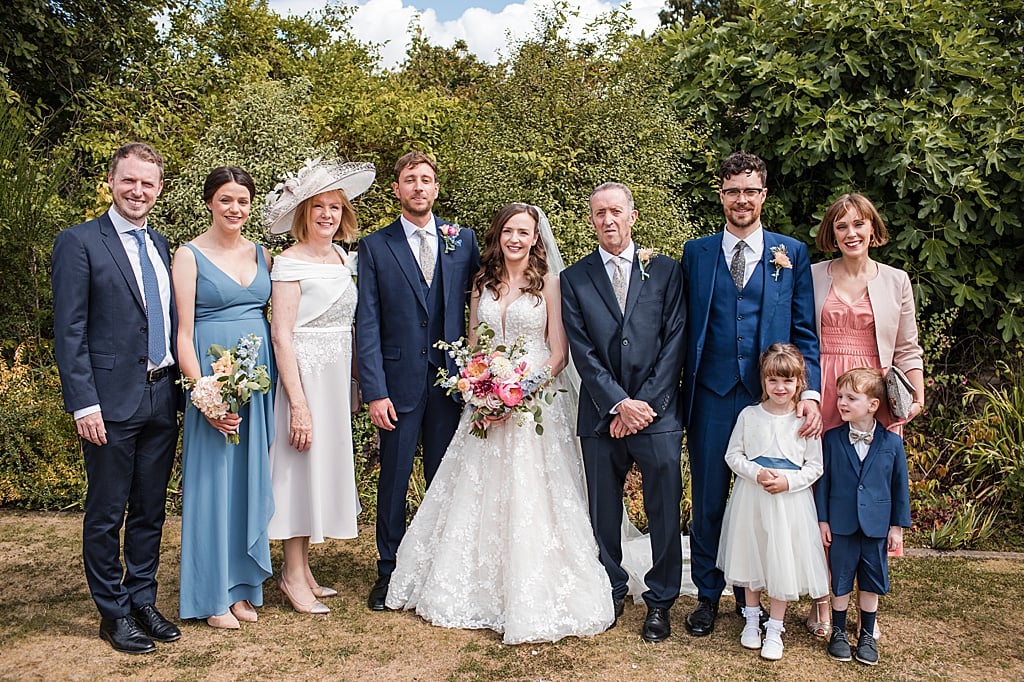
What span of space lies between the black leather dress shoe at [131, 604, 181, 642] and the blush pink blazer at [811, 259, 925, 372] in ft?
11.4

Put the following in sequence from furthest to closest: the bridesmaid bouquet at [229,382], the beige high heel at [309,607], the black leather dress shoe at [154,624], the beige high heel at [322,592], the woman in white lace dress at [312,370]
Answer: the beige high heel at [322,592] < the beige high heel at [309,607] < the woman in white lace dress at [312,370] < the black leather dress shoe at [154,624] < the bridesmaid bouquet at [229,382]

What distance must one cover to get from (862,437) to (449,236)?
2298mm

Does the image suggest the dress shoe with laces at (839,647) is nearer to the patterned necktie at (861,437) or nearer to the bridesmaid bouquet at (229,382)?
the patterned necktie at (861,437)

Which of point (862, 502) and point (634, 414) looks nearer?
point (862, 502)

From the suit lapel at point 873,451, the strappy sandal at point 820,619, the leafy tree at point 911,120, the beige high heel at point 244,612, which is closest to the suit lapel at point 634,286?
the suit lapel at point 873,451

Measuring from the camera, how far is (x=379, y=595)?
4613mm

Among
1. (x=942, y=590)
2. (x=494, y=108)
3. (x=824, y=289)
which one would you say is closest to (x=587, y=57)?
(x=494, y=108)

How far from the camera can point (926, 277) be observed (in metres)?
6.69

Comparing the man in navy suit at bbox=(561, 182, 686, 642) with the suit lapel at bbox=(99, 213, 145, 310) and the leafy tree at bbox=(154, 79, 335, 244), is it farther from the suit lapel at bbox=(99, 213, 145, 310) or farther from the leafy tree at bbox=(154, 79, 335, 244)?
the leafy tree at bbox=(154, 79, 335, 244)

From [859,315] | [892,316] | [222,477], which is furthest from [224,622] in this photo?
[892,316]

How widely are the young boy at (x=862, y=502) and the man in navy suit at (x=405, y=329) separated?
195 cm

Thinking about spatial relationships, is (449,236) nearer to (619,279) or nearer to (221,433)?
(619,279)

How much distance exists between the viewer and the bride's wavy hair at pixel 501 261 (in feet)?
14.8

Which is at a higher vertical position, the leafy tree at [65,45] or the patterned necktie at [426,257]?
the leafy tree at [65,45]
